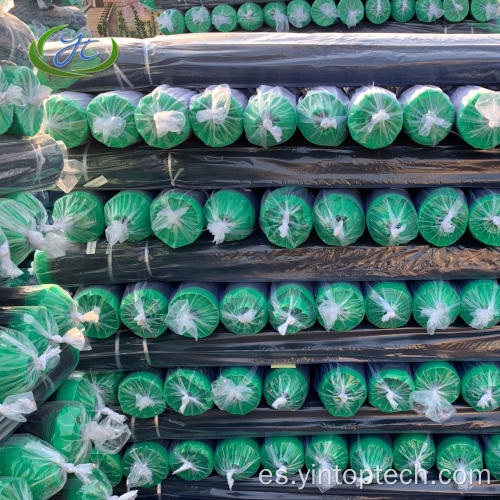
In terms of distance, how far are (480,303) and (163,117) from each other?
182 centimetres

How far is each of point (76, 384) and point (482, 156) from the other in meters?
2.12

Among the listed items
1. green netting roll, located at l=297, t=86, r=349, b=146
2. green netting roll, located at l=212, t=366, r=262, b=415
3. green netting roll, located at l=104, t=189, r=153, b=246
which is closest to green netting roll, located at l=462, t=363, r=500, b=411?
green netting roll, located at l=212, t=366, r=262, b=415

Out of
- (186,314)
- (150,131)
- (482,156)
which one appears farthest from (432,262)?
(150,131)

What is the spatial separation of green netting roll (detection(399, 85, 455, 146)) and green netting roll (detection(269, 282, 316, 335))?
37.7 inches

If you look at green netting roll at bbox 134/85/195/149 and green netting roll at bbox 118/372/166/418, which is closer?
green netting roll at bbox 134/85/195/149

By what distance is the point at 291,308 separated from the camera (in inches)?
104

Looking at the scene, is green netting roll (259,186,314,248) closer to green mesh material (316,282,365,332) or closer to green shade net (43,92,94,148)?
green mesh material (316,282,365,332)

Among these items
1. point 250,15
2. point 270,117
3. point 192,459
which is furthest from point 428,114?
point 250,15

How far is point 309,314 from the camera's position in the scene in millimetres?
2686

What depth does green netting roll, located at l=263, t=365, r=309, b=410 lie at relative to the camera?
110 inches

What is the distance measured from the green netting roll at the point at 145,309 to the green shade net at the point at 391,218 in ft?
3.76

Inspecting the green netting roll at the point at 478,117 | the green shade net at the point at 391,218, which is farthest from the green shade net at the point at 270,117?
the green netting roll at the point at 478,117

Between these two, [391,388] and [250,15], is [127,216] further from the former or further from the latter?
[250,15]

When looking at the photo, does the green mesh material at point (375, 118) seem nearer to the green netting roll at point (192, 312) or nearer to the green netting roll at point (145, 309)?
the green netting roll at point (192, 312)
